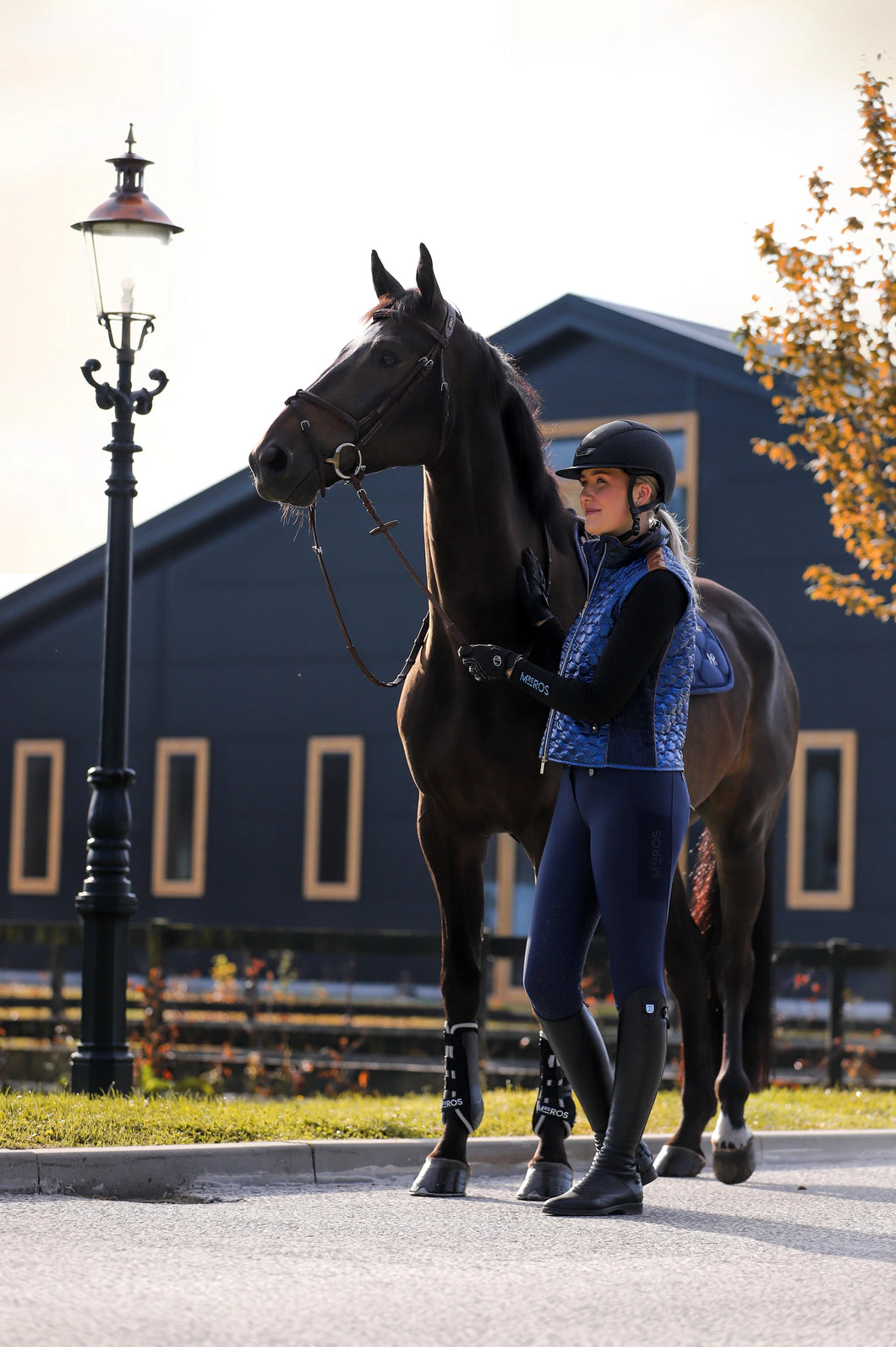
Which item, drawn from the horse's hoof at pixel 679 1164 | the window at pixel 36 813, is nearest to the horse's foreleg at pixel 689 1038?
the horse's hoof at pixel 679 1164

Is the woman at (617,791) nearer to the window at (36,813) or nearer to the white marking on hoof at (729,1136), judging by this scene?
the white marking on hoof at (729,1136)

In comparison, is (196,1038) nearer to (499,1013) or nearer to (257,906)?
(499,1013)

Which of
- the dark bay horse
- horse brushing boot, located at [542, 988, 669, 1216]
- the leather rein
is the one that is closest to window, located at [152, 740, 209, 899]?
the dark bay horse

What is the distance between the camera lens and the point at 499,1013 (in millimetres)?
18312

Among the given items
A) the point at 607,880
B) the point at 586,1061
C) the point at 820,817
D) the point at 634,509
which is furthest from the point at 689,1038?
the point at 820,817

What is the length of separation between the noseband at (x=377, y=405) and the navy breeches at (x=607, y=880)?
49.3 inches

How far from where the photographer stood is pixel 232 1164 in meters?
7.23

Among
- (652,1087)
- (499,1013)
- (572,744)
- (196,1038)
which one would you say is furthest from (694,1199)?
(499,1013)

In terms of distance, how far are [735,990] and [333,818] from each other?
1359 cm

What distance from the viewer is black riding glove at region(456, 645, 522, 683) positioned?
19.5 ft

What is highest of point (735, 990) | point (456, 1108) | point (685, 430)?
point (685, 430)

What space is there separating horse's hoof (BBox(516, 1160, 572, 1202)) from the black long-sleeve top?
1.71 meters

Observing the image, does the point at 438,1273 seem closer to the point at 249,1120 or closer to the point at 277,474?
the point at 277,474

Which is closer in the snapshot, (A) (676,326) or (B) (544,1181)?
(B) (544,1181)
